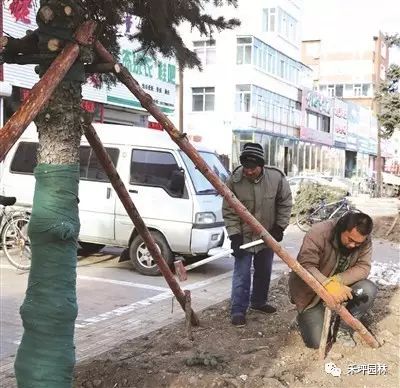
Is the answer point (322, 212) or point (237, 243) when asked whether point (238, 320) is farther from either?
point (322, 212)

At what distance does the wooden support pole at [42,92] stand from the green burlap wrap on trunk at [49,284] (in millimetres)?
440

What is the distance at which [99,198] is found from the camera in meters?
9.33

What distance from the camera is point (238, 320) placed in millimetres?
5457

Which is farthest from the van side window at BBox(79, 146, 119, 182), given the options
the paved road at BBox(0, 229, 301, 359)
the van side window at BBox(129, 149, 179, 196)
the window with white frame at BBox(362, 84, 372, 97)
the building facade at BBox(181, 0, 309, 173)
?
the window with white frame at BBox(362, 84, 372, 97)

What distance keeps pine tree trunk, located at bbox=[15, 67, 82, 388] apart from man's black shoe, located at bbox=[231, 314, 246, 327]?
2568 millimetres

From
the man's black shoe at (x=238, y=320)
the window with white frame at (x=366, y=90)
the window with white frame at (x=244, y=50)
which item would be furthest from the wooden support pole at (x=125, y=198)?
the window with white frame at (x=366, y=90)

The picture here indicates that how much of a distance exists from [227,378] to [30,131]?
23.6 ft

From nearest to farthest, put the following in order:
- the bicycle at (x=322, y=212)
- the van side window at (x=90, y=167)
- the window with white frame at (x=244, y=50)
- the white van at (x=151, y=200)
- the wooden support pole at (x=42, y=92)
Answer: the wooden support pole at (x=42, y=92) → the white van at (x=151, y=200) → the van side window at (x=90, y=167) → the bicycle at (x=322, y=212) → the window with white frame at (x=244, y=50)

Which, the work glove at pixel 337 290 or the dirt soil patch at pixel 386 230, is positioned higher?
the work glove at pixel 337 290

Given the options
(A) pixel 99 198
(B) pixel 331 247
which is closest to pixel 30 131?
(A) pixel 99 198

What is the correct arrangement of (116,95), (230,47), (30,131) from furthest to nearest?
(230,47) < (116,95) < (30,131)

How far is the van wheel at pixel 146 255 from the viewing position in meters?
8.86

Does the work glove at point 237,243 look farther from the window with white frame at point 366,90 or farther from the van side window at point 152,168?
the window with white frame at point 366,90

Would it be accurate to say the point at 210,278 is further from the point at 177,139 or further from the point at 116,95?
the point at 116,95
